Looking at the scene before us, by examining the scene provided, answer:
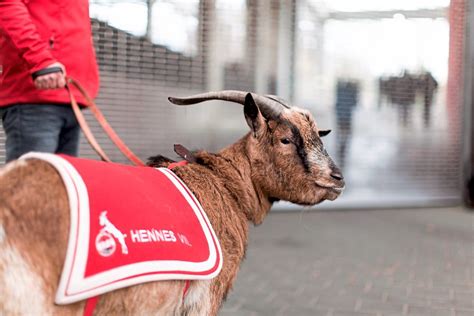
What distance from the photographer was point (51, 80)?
298 cm

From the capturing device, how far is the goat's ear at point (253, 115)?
3.12 meters

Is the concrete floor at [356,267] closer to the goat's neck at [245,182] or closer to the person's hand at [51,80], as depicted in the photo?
the goat's neck at [245,182]

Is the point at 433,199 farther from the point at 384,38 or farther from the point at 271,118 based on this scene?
the point at 271,118

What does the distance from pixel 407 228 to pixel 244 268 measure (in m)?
3.61

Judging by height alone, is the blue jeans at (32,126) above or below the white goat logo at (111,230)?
above

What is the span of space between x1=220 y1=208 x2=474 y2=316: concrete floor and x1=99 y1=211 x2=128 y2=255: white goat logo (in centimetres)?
202

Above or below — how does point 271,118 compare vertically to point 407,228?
above

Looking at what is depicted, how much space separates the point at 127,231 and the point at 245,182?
1058mm

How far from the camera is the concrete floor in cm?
485

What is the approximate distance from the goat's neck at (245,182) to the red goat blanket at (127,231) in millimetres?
511

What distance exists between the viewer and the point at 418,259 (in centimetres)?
668

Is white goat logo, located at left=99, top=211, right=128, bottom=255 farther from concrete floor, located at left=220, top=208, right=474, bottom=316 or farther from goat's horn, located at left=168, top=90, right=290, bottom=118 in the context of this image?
concrete floor, located at left=220, top=208, right=474, bottom=316

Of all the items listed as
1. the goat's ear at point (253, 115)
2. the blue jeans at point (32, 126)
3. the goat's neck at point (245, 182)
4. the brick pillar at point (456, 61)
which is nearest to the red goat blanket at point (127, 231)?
the goat's neck at point (245, 182)

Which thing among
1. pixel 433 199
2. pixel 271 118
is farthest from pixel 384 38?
pixel 271 118
